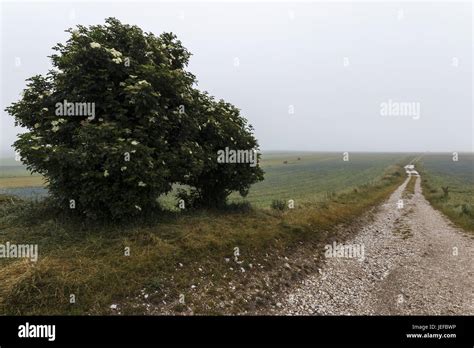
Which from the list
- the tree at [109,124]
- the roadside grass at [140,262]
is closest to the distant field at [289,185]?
the roadside grass at [140,262]

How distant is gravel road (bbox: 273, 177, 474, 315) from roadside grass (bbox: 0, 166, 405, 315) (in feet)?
5.73

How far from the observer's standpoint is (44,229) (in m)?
10.3

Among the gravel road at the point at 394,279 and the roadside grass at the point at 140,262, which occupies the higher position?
the roadside grass at the point at 140,262

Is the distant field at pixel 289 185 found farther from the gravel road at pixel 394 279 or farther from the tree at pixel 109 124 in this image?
the gravel road at pixel 394 279

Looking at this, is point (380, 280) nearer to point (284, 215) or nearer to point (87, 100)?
point (284, 215)

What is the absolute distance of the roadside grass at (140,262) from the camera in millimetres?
7465

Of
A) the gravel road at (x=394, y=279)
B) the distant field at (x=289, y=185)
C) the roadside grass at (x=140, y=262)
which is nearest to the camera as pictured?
the roadside grass at (x=140, y=262)

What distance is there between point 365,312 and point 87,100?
1167cm

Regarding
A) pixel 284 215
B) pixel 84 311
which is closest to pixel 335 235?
pixel 284 215

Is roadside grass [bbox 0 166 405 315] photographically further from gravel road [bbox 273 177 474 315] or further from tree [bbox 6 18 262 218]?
gravel road [bbox 273 177 474 315]

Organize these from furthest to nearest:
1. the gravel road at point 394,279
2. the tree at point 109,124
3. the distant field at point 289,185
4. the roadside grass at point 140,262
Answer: the distant field at point 289,185
the tree at point 109,124
the gravel road at point 394,279
the roadside grass at point 140,262

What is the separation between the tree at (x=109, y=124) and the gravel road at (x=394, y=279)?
6.25 metres

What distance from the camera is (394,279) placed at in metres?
11.1

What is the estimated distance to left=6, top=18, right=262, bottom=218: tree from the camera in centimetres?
984
